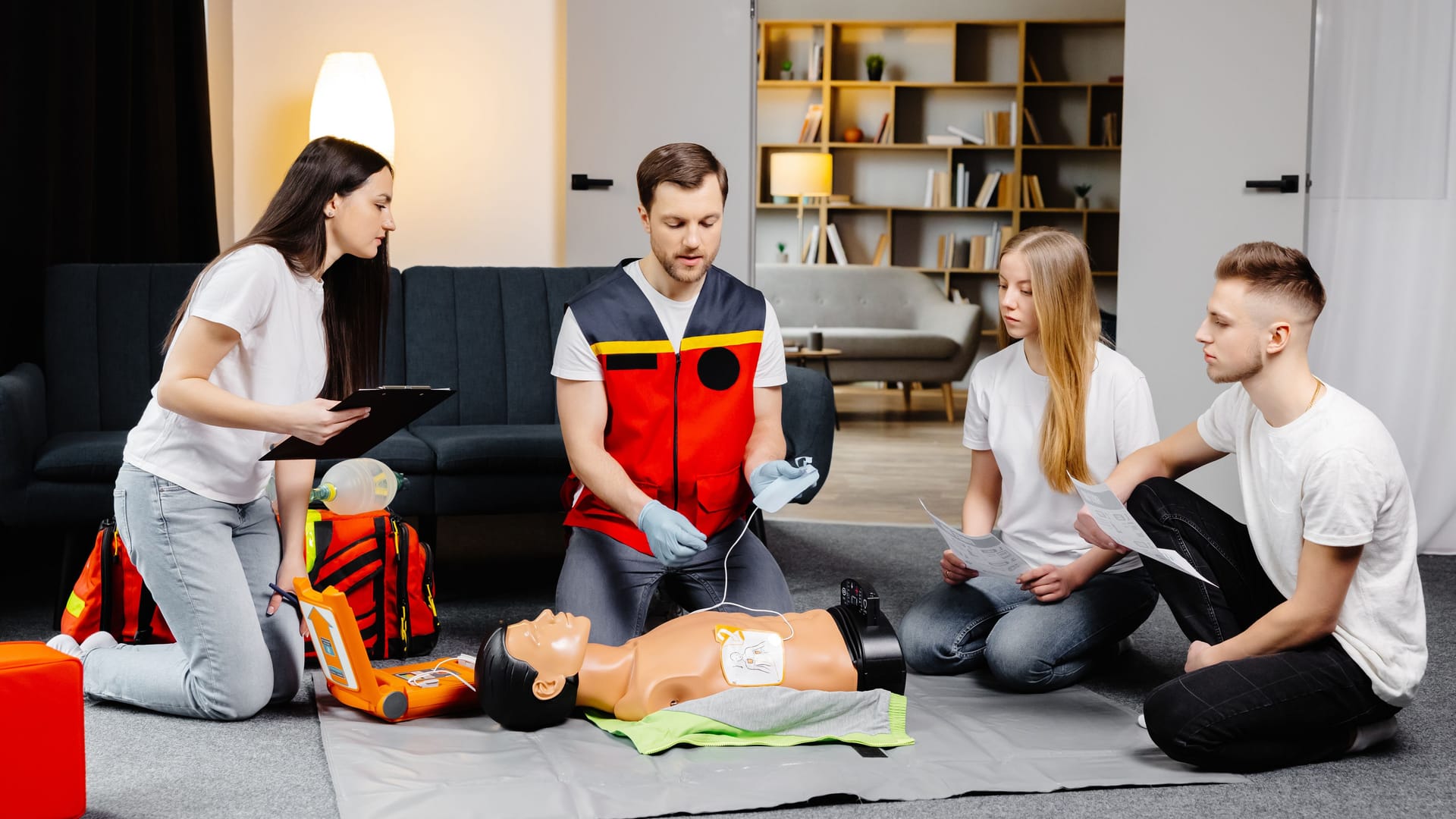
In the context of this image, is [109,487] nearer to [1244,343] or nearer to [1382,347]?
[1244,343]

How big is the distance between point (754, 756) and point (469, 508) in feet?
4.09

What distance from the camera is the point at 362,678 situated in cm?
206

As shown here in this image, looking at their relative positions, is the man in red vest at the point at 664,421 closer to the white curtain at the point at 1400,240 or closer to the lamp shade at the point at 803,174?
the white curtain at the point at 1400,240

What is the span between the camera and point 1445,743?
79.7 inches

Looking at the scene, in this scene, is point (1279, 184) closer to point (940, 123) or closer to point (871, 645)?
point (871, 645)

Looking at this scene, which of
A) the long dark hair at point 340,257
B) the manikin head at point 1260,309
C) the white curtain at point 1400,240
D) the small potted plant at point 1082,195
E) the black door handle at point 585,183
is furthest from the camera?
the small potted plant at point 1082,195

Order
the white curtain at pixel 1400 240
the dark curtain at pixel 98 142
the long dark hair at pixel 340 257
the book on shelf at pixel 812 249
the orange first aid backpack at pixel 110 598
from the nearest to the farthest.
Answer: the long dark hair at pixel 340 257 < the orange first aid backpack at pixel 110 598 < the dark curtain at pixel 98 142 < the white curtain at pixel 1400 240 < the book on shelf at pixel 812 249

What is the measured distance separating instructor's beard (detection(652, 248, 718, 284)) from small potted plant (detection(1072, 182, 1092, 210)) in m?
6.06

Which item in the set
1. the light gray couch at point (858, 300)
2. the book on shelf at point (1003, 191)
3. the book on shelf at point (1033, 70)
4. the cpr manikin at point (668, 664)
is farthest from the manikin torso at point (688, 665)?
the book on shelf at point (1033, 70)

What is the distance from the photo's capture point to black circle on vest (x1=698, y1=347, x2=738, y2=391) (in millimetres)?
2266

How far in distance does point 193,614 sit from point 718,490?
0.92 meters

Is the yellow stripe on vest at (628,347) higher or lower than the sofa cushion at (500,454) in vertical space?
higher

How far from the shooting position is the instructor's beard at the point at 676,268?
219cm

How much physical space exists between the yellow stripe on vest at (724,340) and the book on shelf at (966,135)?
5884 mm
